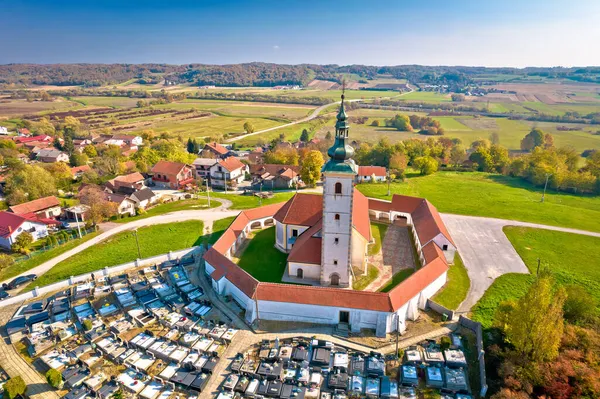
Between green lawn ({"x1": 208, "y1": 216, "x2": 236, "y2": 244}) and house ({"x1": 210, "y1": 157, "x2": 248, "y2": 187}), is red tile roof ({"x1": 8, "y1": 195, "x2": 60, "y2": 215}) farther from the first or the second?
house ({"x1": 210, "y1": 157, "x2": 248, "y2": 187})

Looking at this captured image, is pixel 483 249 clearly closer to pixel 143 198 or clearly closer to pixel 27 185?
pixel 143 198

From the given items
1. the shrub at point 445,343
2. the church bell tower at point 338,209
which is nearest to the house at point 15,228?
the church bell tower at point 338,209

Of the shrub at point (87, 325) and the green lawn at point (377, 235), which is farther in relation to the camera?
the green lawn at point (377, 235)

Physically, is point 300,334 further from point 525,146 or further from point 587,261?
point 525,146

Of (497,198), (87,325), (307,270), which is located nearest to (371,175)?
(497,198)

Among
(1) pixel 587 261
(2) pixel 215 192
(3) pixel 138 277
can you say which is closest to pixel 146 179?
(2) pixel 215 192

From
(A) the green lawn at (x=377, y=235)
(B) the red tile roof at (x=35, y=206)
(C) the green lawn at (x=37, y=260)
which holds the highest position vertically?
(B) the red tile roof at (x=35, y=206)

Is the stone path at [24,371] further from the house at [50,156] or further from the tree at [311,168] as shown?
the house at [50,156]

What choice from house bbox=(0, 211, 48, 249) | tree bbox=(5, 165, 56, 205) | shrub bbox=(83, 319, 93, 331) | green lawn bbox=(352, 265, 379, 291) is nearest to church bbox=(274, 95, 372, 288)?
green lawn bbox=(352, 265, 379, 291)
